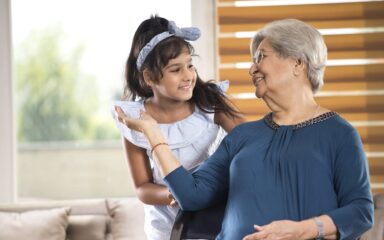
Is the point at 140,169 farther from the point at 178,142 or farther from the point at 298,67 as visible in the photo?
the point at 298,67

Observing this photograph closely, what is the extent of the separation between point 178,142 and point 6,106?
1.76 m

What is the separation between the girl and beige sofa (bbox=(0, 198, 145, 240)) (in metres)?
1.19

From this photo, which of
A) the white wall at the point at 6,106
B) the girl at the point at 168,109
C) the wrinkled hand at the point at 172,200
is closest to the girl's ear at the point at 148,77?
the girl at the point at 168,109

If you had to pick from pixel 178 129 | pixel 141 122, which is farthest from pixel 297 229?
pixel 178 129

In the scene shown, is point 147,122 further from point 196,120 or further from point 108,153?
point 108,153

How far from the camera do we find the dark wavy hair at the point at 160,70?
2518mm

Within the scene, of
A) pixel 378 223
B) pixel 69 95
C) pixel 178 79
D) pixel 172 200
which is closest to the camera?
pixel 172 200

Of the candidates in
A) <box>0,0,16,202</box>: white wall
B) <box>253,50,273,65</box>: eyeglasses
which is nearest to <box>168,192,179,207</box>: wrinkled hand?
<box>253,50,273,65</box>: eyeglasses

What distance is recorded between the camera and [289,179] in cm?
206

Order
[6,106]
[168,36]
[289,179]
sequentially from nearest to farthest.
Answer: [289,179]
[168,36]
[6,106]

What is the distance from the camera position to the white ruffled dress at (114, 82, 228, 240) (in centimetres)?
252

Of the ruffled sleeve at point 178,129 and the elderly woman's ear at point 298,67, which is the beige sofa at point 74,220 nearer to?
the ruffled sleeve at point 178,129

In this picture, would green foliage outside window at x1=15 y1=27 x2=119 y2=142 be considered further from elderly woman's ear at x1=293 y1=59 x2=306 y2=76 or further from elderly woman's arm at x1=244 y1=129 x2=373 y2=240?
elderly woman's arm at x1=244 y1=129 x2=373 y2=240

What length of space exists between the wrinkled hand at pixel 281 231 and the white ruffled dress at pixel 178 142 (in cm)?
57
